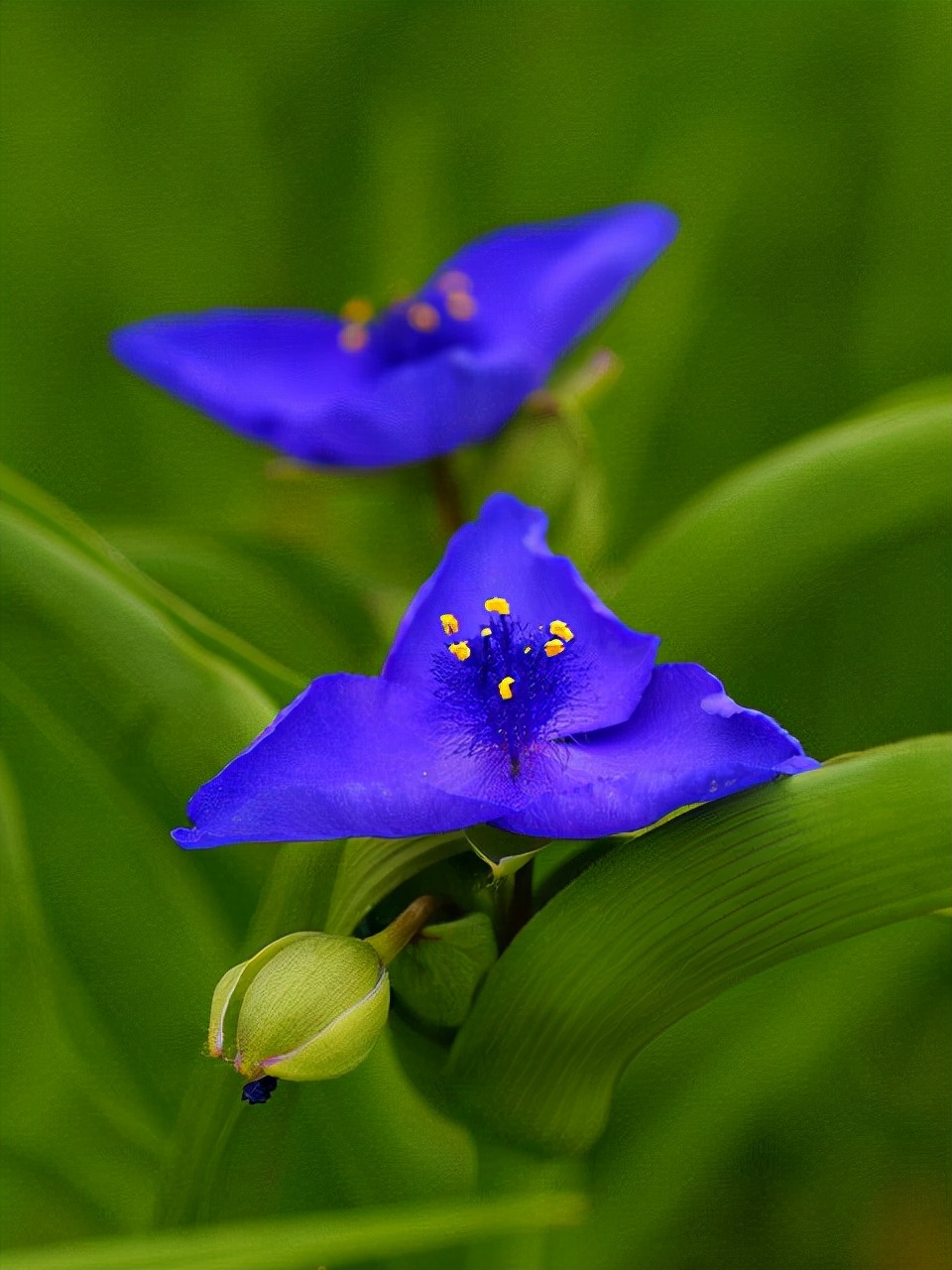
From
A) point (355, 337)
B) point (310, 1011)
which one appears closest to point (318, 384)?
point (355, 337)

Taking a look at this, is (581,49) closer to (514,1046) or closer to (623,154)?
(623,154)

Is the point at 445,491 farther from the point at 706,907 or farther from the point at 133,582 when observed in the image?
the point at 706,907

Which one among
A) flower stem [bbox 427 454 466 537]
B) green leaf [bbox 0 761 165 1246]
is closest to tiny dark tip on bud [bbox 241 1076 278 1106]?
green leaf [bbox 0 761 165 1246]

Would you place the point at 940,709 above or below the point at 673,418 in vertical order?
below

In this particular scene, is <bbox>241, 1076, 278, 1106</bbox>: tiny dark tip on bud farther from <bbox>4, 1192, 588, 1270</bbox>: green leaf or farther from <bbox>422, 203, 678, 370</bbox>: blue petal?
<bbox>422, 203, 678, 370</bbox>: blue petal

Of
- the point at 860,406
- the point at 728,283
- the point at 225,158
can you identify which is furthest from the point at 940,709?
the point at 225,158

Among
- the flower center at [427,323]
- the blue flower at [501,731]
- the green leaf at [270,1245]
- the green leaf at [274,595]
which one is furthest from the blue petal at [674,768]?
the flower center at [427,323]
